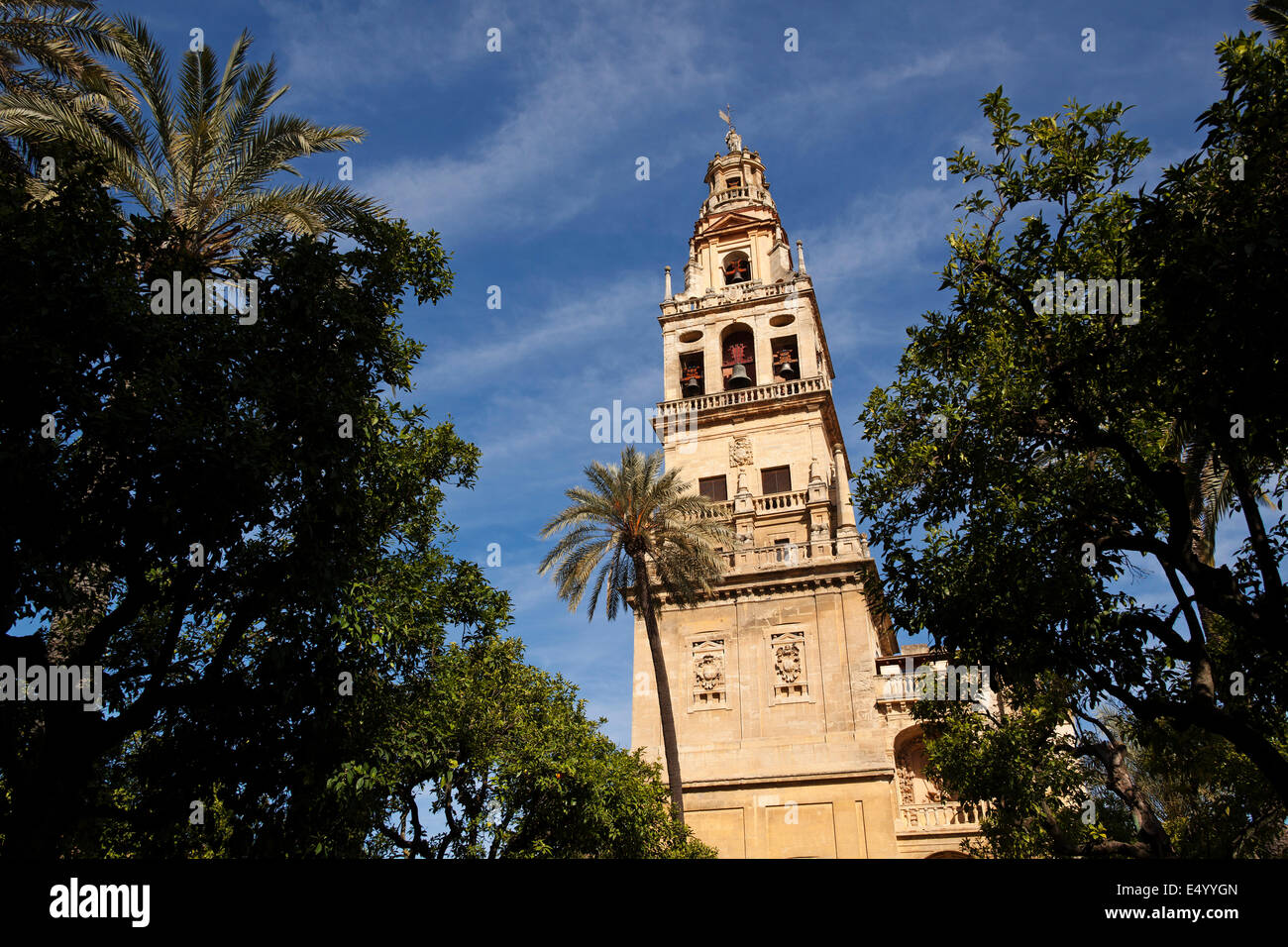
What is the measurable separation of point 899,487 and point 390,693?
7.16 meters

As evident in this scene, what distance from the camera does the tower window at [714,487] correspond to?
35.8 metres

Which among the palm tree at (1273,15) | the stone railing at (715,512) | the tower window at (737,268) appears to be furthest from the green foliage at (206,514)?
the tower window at (737,268)

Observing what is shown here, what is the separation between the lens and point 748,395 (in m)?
37.0

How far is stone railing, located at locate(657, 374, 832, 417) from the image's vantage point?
36312mm

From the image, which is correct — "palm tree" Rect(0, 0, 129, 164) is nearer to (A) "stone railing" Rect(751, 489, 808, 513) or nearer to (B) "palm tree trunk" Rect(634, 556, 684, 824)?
(B) "palm tree trunk" Rect(634, 556, 684, 824)

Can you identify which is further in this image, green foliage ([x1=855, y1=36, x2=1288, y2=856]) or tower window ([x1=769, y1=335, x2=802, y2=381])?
tower window ([x1=769, y1=335, x2=802, y2=381])

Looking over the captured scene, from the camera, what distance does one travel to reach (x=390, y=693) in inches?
453

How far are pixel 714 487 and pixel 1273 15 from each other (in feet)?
74.5

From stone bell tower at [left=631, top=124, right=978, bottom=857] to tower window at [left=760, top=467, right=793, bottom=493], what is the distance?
52mm

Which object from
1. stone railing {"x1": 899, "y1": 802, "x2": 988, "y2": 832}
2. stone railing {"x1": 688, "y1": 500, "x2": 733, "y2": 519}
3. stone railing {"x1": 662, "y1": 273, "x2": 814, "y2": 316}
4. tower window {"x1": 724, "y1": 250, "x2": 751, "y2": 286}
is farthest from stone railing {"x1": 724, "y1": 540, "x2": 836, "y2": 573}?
tower window {"x1": 724, "y1": 250, "x2": 751, "y2": 286}

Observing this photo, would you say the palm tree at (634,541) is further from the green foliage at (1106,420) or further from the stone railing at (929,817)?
the green foliage at (1106,420)

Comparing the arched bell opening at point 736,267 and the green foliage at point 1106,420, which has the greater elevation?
the arched bell opening at point 736,267
